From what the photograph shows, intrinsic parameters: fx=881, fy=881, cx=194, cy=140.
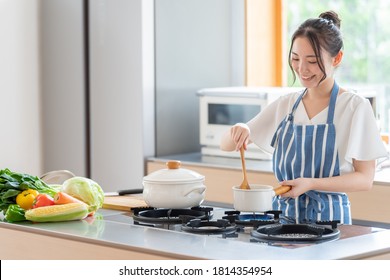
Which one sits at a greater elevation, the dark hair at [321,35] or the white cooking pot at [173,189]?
the dark hair at [321,35]

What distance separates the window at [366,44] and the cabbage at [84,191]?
7.09ft

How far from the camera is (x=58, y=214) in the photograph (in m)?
2.33

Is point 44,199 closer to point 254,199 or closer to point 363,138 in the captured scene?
point 254,199

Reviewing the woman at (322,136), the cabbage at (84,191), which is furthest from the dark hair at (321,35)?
the cabbage at (84,191)

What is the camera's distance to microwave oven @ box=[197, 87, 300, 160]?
13.3 ft

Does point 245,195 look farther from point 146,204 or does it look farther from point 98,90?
point 98,90

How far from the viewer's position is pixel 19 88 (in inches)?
170

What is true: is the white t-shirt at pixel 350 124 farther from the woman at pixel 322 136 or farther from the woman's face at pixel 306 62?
the woman's face at pixel 306 62

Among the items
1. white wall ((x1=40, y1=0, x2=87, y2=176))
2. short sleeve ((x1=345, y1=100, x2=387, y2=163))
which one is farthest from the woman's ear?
white wall ((x1=40, y1=0, x2=87, y2=176))

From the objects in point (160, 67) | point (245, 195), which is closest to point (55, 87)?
point (160, 67)

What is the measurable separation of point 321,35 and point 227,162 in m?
1.47

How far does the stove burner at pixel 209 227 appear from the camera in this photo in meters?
2.17
